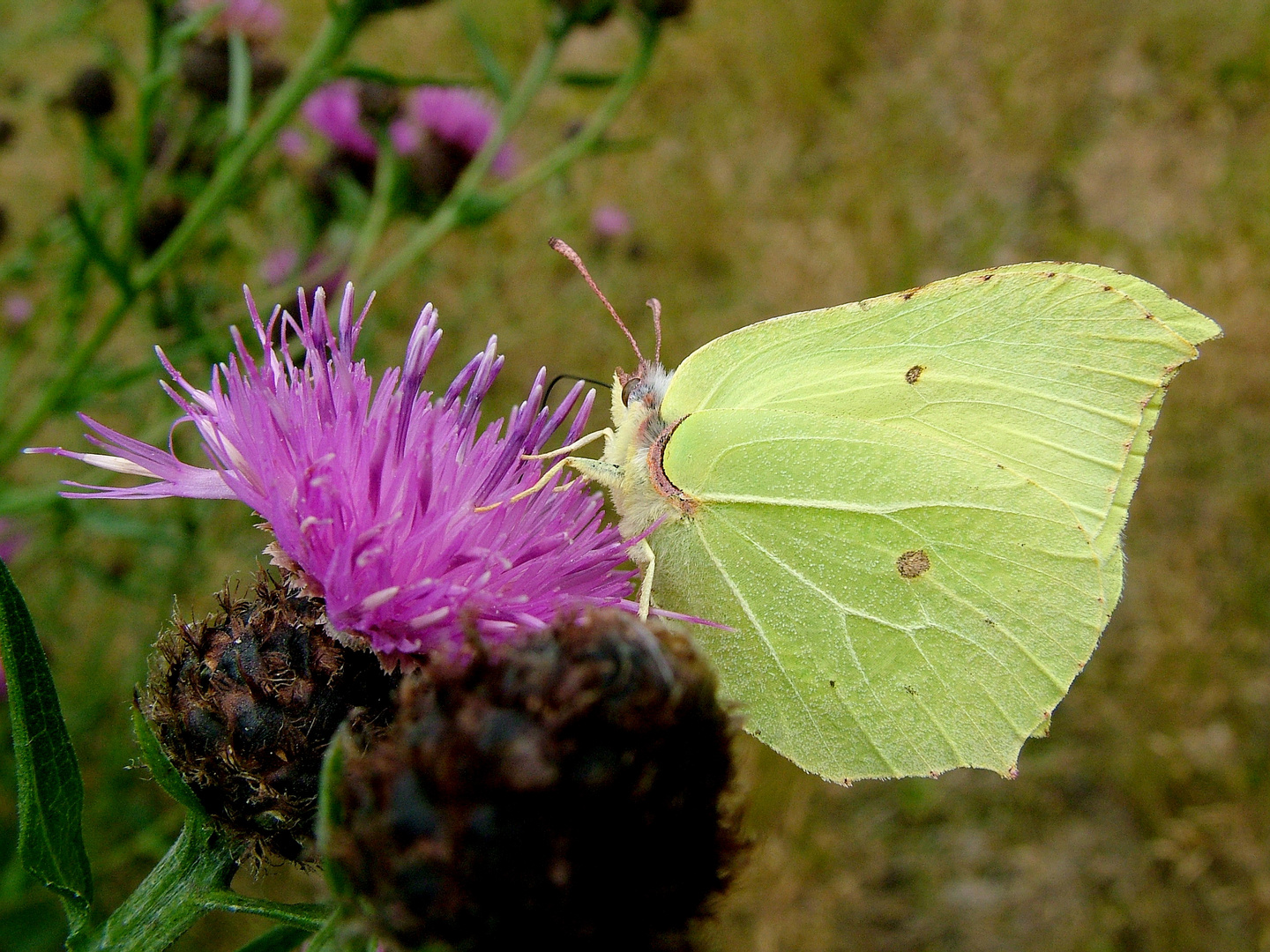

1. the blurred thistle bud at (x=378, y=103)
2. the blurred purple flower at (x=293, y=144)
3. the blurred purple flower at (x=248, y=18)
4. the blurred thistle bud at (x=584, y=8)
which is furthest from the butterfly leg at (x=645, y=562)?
the blurred purple flower at (x=293, y=144)

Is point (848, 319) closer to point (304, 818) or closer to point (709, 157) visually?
point (304, 818)

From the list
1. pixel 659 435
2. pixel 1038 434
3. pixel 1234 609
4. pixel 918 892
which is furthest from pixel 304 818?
pixel 1234 609

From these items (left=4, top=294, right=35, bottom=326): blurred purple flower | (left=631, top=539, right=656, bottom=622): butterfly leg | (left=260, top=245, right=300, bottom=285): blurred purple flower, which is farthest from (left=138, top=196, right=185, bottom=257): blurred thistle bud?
(left=631, top=539, right=656, bottom=622): butterfly leg

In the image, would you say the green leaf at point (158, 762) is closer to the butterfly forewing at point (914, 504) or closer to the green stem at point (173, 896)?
the green stem at point (173, 896)

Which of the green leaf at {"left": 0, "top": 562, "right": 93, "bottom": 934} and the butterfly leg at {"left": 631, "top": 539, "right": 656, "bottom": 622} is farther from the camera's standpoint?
the butterfly leg at {"left": 631, "top": 539, "right": 656, "bottom": 622}

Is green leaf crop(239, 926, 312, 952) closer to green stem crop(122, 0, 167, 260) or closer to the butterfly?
the butterfly
